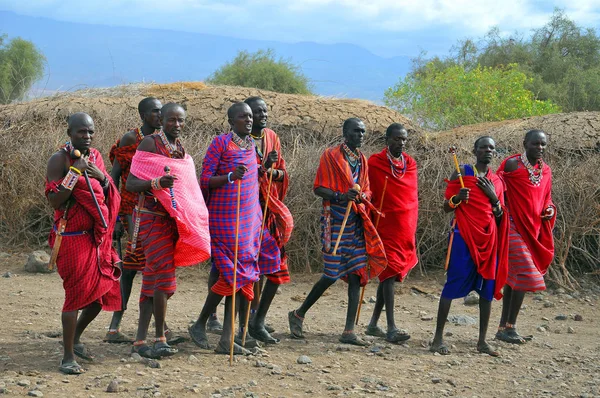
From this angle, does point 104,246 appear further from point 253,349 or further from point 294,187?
point 294,187

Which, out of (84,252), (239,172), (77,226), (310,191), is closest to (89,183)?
(77,226)

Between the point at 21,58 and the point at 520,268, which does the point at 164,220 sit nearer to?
the point at 520,268

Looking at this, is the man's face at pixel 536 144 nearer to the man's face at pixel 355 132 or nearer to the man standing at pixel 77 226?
the man's face at pixel 355 132

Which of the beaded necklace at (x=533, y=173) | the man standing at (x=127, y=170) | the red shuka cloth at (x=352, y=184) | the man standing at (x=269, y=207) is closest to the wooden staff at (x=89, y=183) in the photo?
the man standing at (x=127, y=170)

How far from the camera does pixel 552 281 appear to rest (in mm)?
8930

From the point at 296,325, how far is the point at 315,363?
89 centimetres

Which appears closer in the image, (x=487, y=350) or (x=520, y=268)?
(x=487, y=350)

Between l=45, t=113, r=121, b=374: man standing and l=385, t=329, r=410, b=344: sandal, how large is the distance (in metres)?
2.41

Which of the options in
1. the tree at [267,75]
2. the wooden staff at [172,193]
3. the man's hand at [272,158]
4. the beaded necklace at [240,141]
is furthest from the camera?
the tree at [267,75]

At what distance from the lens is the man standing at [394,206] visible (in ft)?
21.0

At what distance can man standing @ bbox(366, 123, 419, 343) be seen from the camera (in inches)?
252

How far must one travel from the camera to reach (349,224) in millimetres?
6258

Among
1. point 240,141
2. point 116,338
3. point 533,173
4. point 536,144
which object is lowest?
point 116,338

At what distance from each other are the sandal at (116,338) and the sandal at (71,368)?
3.03 feet
